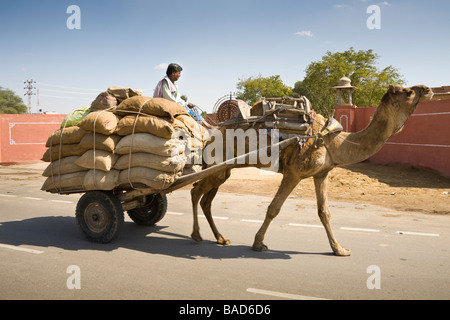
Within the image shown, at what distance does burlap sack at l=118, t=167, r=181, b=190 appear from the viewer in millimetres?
5832

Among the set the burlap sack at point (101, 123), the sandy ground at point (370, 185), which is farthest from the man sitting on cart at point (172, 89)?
the sandy ground at point (370, 185)

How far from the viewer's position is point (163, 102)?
6.16 metres

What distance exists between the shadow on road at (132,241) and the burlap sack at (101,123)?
6.00 ft

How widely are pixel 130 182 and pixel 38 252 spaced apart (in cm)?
175

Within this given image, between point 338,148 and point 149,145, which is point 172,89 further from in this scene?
point 338,148

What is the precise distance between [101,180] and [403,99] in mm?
4425

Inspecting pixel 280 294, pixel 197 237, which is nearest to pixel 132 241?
pixel 197 237

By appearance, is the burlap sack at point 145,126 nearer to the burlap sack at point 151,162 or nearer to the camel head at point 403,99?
the burlap sack at point 151,162

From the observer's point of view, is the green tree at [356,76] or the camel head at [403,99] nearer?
the camel head at [403,99]

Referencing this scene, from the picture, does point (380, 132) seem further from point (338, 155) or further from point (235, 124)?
point (235, 124)

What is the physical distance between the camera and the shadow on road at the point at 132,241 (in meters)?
6.00

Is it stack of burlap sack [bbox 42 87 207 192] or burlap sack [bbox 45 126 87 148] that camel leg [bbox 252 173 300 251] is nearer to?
stack of burlap sack [bbox 42 87 207 192]
